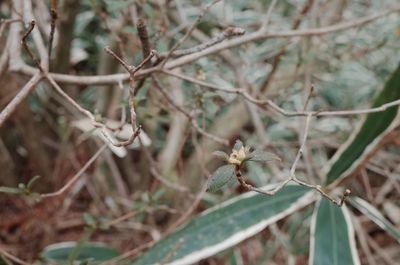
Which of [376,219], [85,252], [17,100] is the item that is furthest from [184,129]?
[17,100]

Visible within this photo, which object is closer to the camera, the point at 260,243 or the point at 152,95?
the point at 152,95

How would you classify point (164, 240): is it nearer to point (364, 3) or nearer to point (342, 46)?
point (342, 46)

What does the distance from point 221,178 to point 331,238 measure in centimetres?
42

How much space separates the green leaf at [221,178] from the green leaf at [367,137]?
1.52 feet

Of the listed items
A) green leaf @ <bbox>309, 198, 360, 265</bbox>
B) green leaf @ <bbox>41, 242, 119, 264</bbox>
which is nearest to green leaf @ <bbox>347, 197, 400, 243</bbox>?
green leaf @ <bbox>309, 198, 360, 265</bbox>

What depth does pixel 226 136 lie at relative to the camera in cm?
139

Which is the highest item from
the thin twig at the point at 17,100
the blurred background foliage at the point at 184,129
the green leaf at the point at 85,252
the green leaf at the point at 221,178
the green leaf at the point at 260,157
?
the blurred background foliage at the point at 184,129

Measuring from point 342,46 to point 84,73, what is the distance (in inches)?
36.9

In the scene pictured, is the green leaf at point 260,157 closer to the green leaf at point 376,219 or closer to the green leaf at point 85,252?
the green leaf at point 376,219

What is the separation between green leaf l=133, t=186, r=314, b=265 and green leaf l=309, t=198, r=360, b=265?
0.04 meters

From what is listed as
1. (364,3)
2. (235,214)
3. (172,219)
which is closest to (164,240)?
(235,214)

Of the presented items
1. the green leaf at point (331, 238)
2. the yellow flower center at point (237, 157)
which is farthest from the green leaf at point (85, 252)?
the yellow flower center at point (237, 157)

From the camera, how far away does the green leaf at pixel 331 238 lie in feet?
2.75

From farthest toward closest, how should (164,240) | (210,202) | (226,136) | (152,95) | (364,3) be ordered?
(364,3) → (226,136) → (210,202) → (152,95) → (164,240)
